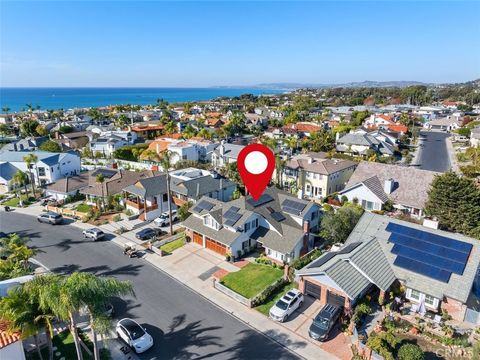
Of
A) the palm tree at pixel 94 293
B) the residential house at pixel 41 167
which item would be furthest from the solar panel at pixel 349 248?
the residential house at pixel 41 167

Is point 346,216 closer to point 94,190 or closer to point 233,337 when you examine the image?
point 233,337

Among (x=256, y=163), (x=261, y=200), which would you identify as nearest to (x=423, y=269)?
(x=256, y=163)

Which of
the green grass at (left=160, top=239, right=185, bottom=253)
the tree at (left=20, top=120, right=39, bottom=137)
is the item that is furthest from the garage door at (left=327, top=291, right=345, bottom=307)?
the tree at (left=20, top=120, right=39, bottom=137)

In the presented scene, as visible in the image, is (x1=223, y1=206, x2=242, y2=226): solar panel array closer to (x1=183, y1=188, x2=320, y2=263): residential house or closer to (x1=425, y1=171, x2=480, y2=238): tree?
(x1=183, y1=188, x2=320, y2=263): residential house

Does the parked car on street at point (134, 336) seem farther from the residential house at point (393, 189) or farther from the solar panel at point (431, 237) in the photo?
the residential house at point (393, 189)

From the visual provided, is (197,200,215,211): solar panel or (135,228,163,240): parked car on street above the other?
(197,200,215,211): solar panel
